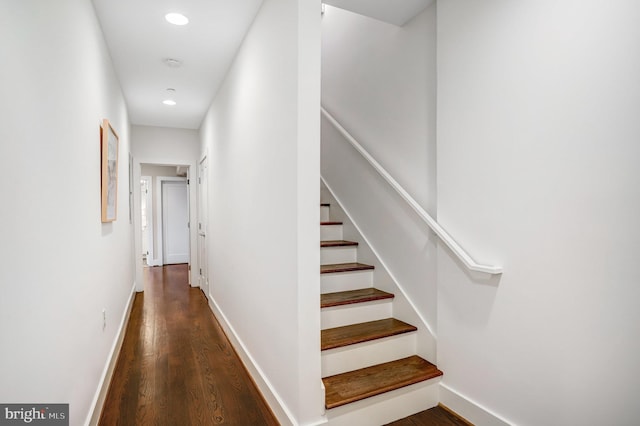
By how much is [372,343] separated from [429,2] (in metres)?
2.22

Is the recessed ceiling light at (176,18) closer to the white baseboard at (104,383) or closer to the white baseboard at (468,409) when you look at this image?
the white baseboard at (104,383)

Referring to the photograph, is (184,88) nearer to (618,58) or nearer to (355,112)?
(355,112)

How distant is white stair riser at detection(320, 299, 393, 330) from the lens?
2.26m

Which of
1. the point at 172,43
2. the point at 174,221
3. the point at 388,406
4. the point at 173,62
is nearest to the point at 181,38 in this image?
the point at 172,43

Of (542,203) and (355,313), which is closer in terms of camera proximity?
(542,203)

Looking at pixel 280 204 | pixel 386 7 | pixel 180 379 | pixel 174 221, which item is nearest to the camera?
pixel 280 204

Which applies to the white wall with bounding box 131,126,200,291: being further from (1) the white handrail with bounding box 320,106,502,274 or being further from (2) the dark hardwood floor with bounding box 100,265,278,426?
(1) the white handrail with bounding box 320,106,502,274

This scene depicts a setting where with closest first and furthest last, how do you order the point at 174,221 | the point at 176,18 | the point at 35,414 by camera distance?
the point at 35,414
the point at 176,18
the point at 174,221

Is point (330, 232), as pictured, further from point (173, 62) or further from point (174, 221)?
point (174, 221)

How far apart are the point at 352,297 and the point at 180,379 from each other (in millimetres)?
1424

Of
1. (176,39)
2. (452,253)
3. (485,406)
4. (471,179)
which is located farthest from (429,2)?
(485,406)

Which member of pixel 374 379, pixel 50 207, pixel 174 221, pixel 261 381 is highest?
pixel 50 207

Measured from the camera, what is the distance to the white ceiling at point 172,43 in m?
2.22

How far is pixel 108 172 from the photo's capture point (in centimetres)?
242
